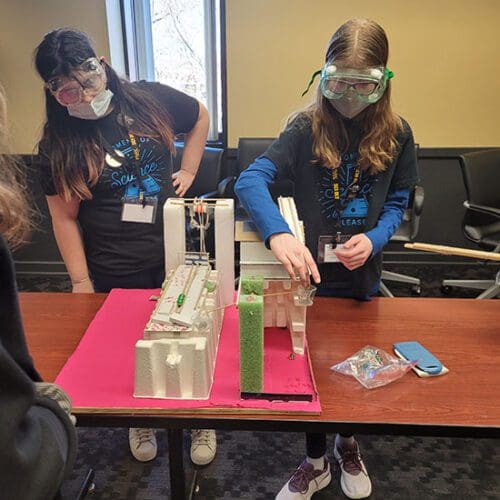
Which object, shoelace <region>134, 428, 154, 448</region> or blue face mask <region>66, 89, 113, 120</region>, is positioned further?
shoelace <region>134, 428, 154, 448</region>

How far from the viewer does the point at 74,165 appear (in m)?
1.34

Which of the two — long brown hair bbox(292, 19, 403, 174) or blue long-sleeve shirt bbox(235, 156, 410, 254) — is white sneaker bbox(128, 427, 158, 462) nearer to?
blue long-sleeve shirt bbox(235, 156, 410, 254)

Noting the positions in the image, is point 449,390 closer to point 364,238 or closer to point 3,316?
point 364,238

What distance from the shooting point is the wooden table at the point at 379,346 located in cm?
86

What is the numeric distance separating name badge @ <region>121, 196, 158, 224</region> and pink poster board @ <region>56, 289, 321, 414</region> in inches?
13.9

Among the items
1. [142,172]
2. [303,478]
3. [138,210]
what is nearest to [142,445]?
[303,478]

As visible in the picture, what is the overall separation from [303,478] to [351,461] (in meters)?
0.19

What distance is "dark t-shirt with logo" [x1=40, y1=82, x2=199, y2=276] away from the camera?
141 cm

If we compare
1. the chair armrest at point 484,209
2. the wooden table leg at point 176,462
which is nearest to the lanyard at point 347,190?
the wooden table leg at point 176,462

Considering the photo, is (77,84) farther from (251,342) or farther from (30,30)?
(30,30)

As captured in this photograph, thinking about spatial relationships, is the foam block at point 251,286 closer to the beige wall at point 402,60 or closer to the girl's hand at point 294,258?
the girl's hand at point 294,258

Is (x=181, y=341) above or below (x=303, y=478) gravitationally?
above

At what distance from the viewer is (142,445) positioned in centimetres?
161

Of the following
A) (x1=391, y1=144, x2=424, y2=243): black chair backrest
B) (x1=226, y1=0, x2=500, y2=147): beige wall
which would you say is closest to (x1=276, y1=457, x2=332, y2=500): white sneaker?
(x1=391, y1=144, x2=424, y2=243): black chair backrest
